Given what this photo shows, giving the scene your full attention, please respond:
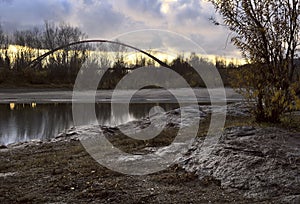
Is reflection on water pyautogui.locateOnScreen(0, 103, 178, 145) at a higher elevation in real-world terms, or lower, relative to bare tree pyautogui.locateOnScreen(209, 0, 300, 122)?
lower

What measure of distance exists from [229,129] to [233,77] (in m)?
2.16

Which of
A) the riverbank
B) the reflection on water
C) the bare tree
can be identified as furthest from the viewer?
the reflection on water

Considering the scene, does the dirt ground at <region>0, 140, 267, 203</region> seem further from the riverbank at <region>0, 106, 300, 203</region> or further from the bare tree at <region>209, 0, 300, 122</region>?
the bare tree at <region>209, 0, 300, 122</region>

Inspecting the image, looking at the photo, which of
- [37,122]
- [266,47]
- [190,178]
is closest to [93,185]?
[190,178]

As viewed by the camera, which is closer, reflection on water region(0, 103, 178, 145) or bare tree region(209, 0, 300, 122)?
bare tree region(209, 0, 300, 122)

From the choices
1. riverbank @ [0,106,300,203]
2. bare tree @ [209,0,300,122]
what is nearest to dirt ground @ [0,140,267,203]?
riverbank @ [0,106,300,203]

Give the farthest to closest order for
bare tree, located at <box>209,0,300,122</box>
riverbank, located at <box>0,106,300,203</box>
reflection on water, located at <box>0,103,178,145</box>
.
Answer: reflection on water, located at <box>0,103,178,145</box> < bare tree, located at <box>209,0,300,122</box> < riverbank, located at <box>0,106,300,203</box>

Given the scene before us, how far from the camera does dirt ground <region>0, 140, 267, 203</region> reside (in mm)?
4625

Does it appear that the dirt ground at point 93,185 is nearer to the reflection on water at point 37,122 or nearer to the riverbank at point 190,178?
the riverbank at point 190,178

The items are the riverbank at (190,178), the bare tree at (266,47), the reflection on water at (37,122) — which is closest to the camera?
the riverbank at (190,178)

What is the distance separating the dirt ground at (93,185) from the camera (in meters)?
4.62

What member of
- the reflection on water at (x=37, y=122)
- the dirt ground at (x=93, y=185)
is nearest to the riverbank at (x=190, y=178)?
the dirt ground at (x=93, y=185)

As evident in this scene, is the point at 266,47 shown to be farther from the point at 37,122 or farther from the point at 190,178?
the point at 37,122

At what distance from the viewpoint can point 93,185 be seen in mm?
5141
